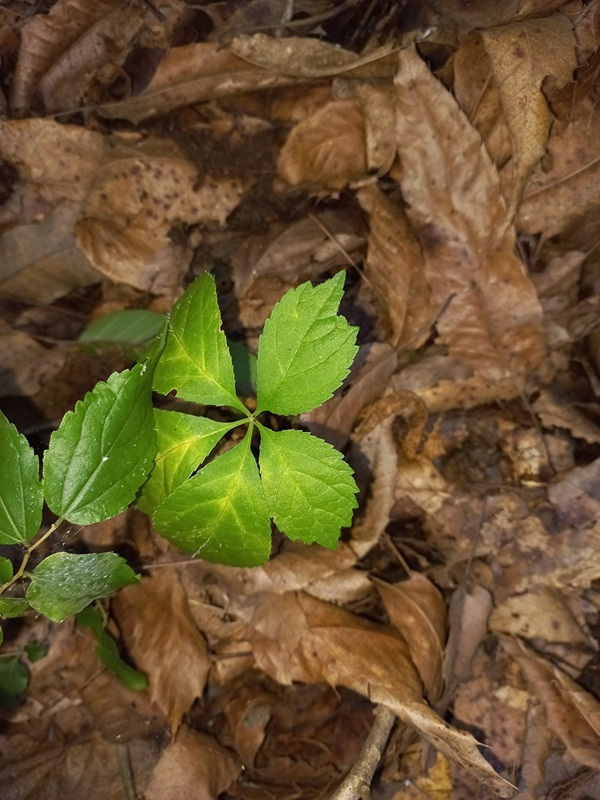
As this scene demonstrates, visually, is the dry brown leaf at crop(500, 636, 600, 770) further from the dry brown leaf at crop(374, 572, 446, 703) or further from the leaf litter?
the dry brown leaf at crop(374, 572, 446, 703)

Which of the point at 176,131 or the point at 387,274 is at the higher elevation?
the point at 176,131

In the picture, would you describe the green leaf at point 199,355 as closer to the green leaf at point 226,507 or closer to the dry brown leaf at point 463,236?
the green leaf at point 226,507

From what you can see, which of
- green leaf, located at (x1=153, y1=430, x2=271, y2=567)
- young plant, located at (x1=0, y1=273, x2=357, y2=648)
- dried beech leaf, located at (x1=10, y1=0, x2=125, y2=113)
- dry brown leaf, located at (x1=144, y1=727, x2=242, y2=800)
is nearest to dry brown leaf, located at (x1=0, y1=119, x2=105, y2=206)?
dried beech leaf, located at (x1=10, y1=0, x2=125, y2=113)

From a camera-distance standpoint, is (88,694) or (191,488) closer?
(191,488)

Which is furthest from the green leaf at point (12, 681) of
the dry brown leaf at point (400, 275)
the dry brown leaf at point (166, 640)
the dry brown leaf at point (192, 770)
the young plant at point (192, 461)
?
the dry brown leaf at point (400, 275)

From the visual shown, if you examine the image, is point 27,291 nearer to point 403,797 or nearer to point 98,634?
point 98,634

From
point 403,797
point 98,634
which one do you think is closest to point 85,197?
point 98,634

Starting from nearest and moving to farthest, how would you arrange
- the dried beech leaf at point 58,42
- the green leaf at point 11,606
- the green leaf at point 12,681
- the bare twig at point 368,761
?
the green leaf at point 11,606 → the bare twig at point 368,761 → the green leaf at point 12,681 → the dried beech leaf at point 58,42

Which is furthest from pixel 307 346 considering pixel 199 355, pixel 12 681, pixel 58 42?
pixel 58 42
